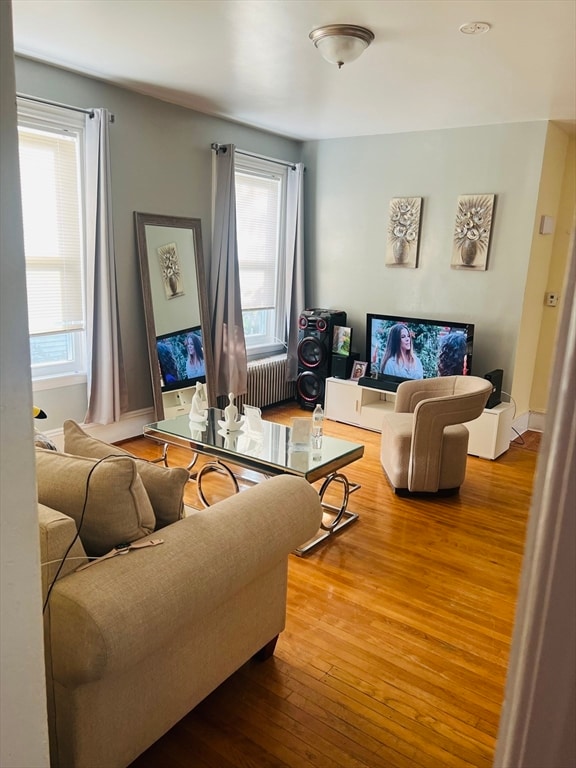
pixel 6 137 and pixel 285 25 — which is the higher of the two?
pixel 285 25

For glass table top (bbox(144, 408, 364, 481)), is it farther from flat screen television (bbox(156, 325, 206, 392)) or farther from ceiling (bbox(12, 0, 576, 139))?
ceiling (bbox(12, 0, 576, 139))

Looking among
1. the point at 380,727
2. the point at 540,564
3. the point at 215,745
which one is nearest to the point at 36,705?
the point at 215,745

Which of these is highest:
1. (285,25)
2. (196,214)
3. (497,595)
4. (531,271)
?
(285,25)

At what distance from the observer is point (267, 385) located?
5711 millimetres

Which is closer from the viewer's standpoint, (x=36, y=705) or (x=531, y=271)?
(x=36, y=705)

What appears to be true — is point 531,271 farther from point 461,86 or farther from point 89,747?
point 89,747

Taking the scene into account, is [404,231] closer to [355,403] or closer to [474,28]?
[355,403]

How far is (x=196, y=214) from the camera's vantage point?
16.0 ft

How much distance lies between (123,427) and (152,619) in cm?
328

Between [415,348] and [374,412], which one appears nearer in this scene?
[415,348]

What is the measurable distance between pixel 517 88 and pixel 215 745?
392cm

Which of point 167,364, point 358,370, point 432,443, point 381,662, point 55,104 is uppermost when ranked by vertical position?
point 55,104

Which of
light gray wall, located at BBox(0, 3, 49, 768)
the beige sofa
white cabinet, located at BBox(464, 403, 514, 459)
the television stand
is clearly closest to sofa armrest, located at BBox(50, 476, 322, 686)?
the beige sofa

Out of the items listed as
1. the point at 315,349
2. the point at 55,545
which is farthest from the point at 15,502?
the point at 315,349
